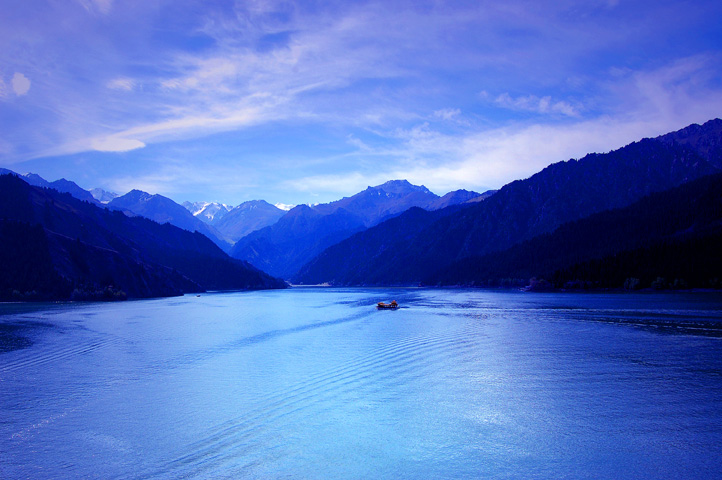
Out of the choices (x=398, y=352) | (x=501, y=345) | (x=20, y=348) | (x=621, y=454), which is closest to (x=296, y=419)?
(x=621, y=454)

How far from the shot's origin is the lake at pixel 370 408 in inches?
852

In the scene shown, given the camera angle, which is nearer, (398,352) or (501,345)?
(398,352)

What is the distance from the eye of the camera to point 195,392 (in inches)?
1378

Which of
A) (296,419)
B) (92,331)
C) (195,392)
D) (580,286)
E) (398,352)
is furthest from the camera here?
(580,286)

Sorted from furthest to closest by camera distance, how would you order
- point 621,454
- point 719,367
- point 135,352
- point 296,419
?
point 135,352, point 719,367, point 296,419, point 621,454

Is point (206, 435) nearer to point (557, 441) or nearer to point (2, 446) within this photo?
point (2, 446)

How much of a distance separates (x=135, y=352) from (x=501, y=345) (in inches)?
1661

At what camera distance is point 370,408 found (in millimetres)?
30422

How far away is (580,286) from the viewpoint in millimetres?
188375

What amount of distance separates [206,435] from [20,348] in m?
43.7

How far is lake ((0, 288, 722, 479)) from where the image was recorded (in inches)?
852

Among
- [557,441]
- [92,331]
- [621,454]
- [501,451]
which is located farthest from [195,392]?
[92,331]

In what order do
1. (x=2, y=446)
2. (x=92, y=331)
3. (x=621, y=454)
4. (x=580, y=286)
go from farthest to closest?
(x=580, y=286) → (x=92, y=331) → (x=2, y=446) → (x=621, y=454)

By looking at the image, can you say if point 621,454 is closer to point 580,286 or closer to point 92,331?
point 92,331
